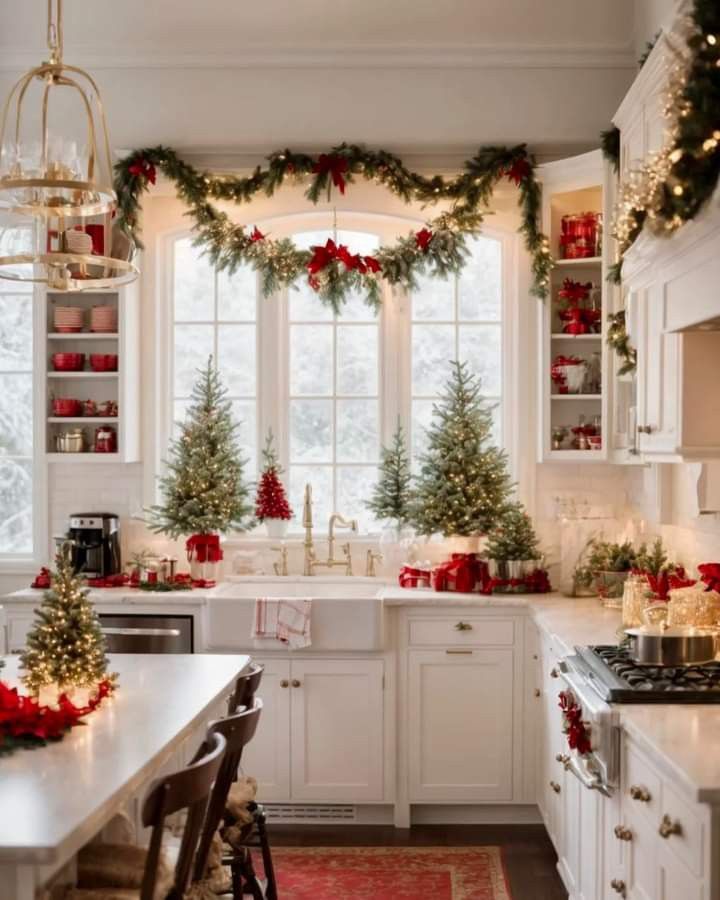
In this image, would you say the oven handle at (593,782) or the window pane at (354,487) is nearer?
the oven handle at (593,782)

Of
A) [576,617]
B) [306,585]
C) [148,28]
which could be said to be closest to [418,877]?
[576,617]

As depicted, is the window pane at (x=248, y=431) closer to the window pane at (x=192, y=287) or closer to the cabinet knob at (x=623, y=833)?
the window pane at (x=192, y=287)

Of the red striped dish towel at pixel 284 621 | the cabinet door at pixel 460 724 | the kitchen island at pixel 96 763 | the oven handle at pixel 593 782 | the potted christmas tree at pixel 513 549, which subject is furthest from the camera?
the potted christmas tree at pixel 513 549

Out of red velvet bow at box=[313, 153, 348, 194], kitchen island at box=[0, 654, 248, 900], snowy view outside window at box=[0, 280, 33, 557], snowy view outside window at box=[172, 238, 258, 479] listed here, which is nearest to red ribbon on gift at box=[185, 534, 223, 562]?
snowy view outside window at box=[172, 238, 258, 479]

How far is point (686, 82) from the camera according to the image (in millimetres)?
3150

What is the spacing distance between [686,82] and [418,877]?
10.4 ft

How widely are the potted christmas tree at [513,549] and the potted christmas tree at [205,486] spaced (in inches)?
49.9

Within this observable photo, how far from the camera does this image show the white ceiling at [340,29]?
18.8 ft

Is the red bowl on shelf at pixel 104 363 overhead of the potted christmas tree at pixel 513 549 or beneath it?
overhead

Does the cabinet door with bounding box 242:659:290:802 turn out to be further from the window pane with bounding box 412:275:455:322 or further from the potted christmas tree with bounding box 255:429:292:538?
the window pane with bounding box 412:275:455:322

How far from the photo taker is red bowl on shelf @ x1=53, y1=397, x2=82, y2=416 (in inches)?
233

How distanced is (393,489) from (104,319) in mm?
1659

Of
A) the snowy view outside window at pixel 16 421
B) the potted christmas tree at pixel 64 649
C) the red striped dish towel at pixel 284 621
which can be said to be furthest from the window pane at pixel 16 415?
the potted christmas tree at pixel 64 649

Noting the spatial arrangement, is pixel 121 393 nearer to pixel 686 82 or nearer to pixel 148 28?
pixel 148 28
